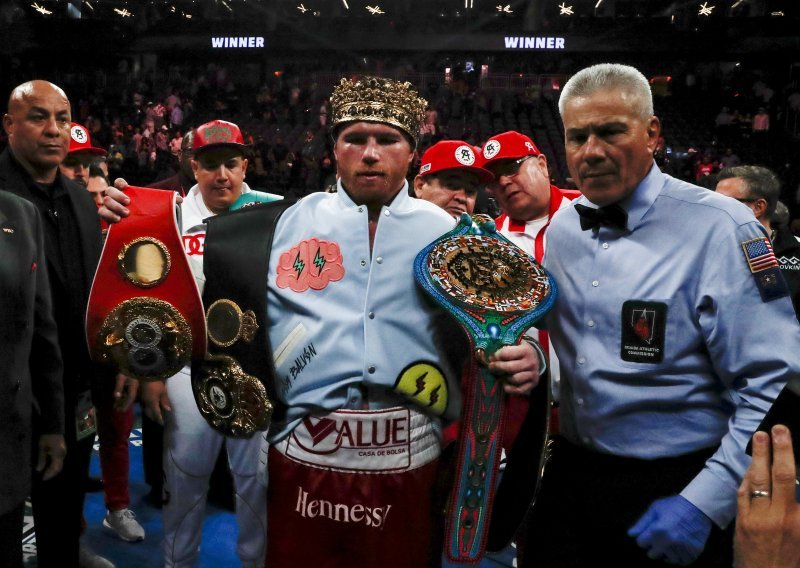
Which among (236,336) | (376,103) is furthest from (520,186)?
(236,336)

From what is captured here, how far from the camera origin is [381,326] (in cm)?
162

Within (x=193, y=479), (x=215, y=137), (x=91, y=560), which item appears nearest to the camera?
(x=193, y=479)

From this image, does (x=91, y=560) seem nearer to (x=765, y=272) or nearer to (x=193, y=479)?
(x=193, y=479)

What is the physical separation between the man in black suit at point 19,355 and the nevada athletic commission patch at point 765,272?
1692 mm

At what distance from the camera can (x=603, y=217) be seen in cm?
152

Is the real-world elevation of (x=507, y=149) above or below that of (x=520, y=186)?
above

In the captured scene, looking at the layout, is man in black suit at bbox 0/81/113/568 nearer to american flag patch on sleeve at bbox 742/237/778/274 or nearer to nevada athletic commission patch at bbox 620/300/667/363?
Result: nevada athletic commission patch at bbox 620/300/667/363

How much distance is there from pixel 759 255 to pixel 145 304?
4.46ft

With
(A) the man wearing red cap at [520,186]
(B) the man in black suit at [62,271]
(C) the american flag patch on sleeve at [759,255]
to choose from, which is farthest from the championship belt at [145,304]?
(A) the man wearing red cap at [520,186]

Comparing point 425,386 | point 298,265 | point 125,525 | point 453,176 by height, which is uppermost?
point 453,176

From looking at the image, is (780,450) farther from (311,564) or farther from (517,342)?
(311,564)

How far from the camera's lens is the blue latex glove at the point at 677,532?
1296mm

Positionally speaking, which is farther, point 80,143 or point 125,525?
point 80,143

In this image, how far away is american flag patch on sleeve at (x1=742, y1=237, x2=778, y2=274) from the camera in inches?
52.9
